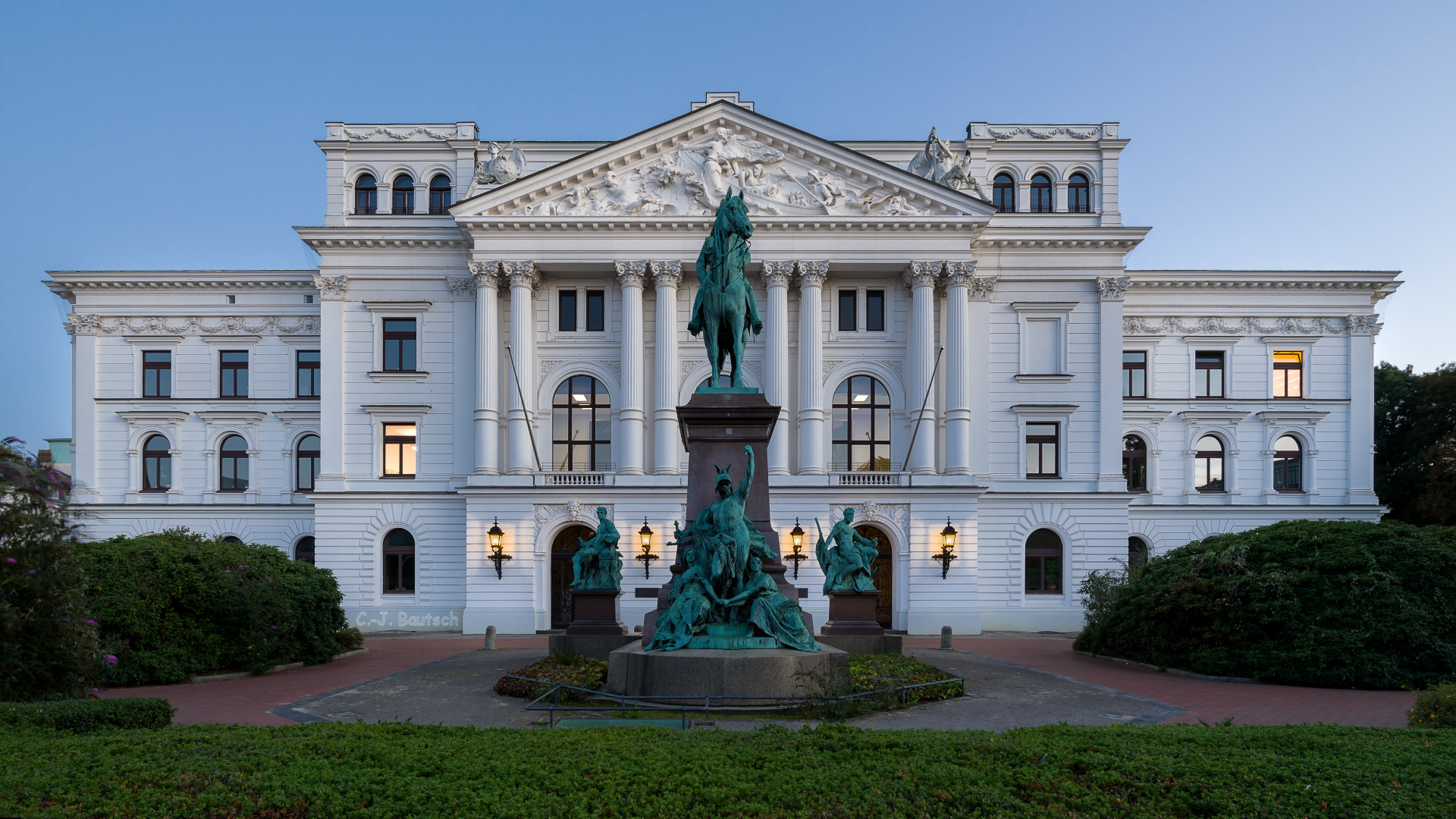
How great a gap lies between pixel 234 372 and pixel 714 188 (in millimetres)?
24805

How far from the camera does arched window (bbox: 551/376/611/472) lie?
1519 inches

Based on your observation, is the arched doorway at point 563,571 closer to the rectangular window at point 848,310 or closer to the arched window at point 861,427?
the arched window at point 861,427

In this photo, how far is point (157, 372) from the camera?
42.8 m

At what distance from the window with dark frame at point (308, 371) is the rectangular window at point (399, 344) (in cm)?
565

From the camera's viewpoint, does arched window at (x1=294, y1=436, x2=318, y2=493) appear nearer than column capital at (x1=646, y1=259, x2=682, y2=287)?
No

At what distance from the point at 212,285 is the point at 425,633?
65.5 feet

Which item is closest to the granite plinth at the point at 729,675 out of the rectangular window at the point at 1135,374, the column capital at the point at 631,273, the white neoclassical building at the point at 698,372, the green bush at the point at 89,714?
the green bush at the point at 89,714

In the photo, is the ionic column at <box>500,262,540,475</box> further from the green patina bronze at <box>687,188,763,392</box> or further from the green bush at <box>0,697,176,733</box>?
the green bush at <box>0,697,176,733</box>

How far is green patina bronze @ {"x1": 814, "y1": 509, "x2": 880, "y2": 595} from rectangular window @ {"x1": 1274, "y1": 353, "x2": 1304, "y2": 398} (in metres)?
33.2

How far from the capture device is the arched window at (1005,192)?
138 ft

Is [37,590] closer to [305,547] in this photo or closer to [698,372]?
[698,372]

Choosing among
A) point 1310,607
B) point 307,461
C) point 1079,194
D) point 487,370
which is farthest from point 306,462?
point 1310,607

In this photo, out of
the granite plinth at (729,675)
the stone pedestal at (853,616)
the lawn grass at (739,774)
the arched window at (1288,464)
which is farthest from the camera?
the arched window at (1288,464)

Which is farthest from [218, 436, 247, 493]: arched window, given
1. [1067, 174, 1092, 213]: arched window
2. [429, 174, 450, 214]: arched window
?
[1067, 174, 1092, 213]: arched window
